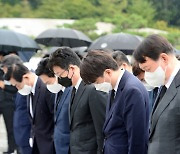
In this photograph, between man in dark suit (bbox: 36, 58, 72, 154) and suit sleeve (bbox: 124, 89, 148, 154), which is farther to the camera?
man in dark suit (bbox: 36, 58, 72, 154)

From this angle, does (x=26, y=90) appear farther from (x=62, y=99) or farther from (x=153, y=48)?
(x=153, y=48)

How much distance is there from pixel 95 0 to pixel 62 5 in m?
5.50

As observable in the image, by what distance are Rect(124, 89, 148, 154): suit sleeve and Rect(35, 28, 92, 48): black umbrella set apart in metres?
8.35

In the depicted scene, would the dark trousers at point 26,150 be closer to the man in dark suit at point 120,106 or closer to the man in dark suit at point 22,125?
the man in dark suit at point 22,125

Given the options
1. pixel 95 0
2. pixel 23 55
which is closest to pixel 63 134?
pixel 23 55

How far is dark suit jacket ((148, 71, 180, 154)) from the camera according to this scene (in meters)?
2.34

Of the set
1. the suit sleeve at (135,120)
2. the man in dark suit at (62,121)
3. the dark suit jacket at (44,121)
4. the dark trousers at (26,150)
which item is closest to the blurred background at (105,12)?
the dark trousers at (26,150)

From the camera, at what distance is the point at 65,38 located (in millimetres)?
11516

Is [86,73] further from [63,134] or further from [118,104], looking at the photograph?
[63,134]

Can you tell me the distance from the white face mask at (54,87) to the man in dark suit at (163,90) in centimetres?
147

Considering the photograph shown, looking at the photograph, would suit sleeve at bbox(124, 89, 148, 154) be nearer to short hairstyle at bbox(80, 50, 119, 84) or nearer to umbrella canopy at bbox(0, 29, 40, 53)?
short hairstyle at bbox(80, 50, 119, 84)

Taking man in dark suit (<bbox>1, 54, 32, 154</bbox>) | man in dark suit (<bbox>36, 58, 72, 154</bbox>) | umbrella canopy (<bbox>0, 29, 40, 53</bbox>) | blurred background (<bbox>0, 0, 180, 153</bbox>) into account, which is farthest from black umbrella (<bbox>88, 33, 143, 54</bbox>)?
blurred background (<bbox>0, 0, 180, 153</bbox>)

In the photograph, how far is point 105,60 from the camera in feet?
9.60

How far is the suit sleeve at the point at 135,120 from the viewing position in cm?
280
